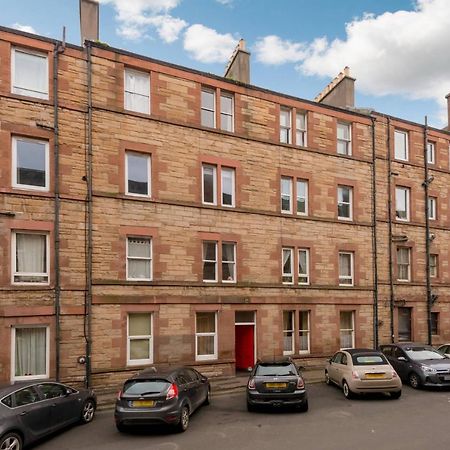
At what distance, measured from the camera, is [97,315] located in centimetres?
1620

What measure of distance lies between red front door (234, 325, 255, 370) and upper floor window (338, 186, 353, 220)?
721 centimetres

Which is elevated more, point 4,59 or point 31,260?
point 4,59

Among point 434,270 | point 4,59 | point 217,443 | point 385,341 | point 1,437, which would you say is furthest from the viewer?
point 434,270

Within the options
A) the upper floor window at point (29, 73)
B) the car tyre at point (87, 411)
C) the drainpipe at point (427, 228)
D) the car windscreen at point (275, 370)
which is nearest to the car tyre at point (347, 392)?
the car windscreen at point (275, 370)

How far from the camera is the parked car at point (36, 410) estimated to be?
974 centimetres

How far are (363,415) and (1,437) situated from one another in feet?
29.6

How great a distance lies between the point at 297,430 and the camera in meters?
11.3

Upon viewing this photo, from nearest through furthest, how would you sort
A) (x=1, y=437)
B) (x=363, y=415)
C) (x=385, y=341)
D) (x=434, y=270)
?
(x=1, y=437)
(x=363, y=415)
(x=385, y=341)
(x=434, y=270)

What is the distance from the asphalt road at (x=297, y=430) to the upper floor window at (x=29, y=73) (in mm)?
11024

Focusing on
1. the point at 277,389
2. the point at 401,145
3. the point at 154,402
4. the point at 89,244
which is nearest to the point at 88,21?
the point at 89,244

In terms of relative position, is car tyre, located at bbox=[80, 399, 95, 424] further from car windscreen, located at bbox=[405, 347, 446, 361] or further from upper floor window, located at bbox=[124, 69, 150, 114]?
car windscreen, located at bbox=[405, 347, 446, 361]

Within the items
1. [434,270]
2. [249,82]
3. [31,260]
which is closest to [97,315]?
[31,260]

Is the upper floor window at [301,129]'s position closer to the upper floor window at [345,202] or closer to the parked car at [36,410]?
the upper floor window at [345,202]

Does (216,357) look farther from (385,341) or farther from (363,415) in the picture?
(385,341)
